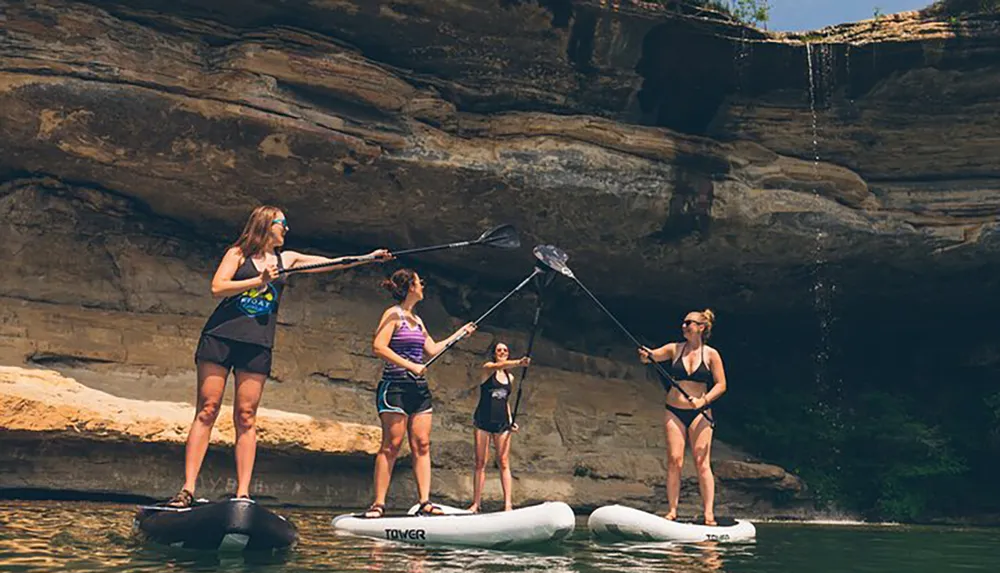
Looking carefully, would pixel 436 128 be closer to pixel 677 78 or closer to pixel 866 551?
pixel 677 78

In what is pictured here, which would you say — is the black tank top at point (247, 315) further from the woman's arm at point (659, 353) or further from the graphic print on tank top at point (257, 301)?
the woman's arm at point (659, 353)

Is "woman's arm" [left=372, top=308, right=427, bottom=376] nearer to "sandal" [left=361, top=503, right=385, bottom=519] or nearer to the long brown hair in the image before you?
"sandal" [left=361, top=503, right=385, bottom=519]

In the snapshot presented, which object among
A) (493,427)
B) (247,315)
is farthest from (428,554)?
(493,427)

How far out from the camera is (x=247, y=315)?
661cm

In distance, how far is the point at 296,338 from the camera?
43.6ft

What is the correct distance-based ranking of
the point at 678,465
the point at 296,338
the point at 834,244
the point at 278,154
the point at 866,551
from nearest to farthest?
the point at 866,551 → the point at 678,465 → the point at 278,154 → the point at 296,338 → the point at 834,244

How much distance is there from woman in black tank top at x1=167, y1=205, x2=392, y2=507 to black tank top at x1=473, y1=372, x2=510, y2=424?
3624 mm

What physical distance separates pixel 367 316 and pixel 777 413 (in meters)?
7.37

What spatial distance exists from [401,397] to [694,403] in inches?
113

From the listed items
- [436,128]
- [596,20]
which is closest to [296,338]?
[436,128]

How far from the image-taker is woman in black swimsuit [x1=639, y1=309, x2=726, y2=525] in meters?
8.94

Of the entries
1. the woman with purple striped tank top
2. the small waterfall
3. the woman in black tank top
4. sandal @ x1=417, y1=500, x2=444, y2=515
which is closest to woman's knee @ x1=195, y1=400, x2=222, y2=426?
the woman in black tank top

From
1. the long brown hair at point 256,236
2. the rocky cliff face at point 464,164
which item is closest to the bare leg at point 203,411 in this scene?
the long brown hair at point 256,236

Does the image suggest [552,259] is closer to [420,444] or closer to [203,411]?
[420,444]
